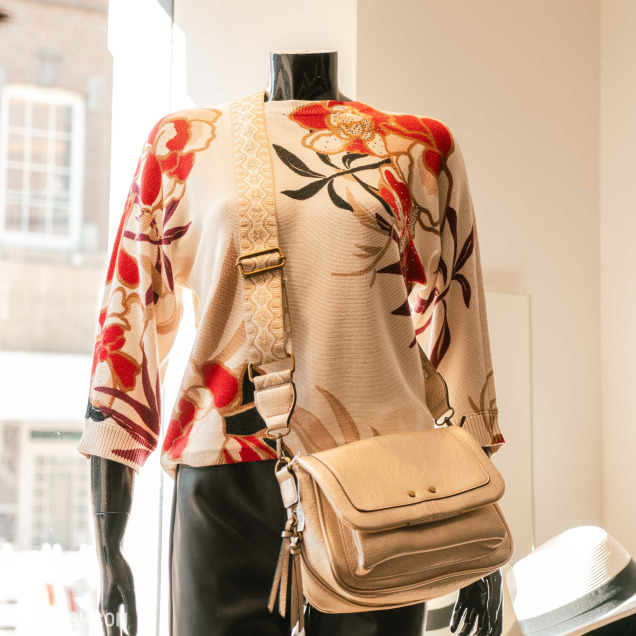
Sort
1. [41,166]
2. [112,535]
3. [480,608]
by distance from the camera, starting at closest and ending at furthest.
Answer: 1. [112,535]
2. [480,608]
3. [41,166]

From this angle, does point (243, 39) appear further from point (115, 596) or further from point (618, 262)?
point (618, 262)

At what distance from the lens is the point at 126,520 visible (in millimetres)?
996

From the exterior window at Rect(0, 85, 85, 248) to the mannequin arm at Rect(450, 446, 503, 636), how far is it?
131 centimetres

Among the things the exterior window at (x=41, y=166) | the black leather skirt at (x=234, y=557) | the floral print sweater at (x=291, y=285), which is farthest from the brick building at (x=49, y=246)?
the black leather skirt at (x=234, y=557)

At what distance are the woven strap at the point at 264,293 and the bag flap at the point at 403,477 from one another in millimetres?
85

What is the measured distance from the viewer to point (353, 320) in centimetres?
99

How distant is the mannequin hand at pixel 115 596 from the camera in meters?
0.95

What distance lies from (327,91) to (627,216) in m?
1.90

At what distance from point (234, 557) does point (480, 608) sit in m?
0.38

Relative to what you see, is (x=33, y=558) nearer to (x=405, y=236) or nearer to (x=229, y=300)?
(x=229, y=300)

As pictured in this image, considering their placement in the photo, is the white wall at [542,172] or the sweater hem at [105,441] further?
the white wall at [542,172]

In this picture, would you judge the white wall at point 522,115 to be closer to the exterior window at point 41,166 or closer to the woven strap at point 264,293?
the exterior window at point 41,166

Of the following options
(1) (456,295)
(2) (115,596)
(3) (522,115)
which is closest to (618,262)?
(3) (522,115)

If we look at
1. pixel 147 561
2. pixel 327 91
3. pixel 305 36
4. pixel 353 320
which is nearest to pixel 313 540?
pixel 353 320
